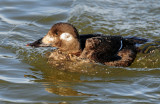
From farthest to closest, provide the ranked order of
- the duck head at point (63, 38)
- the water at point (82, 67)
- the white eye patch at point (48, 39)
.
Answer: the white eye patch at point (48, 39), the duck head at point (63, 38), the water at point (82, 67)

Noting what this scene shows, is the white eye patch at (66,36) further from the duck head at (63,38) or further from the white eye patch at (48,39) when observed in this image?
the white eye patch at (48,39)

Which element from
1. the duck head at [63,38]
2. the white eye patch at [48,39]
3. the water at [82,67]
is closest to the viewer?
the water at [82,67]

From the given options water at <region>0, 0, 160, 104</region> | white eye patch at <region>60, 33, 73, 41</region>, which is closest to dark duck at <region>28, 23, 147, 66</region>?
white eye patch at <region>60, 33, 73, 41</region>

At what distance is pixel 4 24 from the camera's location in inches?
353

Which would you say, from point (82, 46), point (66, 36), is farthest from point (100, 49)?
point (66, 36)

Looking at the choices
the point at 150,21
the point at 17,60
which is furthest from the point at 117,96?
the point at 150,21

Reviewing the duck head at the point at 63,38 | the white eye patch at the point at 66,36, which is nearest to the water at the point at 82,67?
the duck head at the point at 63,38

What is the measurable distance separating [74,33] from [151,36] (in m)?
2.86

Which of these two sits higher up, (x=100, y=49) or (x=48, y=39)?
(x=48, y=39)

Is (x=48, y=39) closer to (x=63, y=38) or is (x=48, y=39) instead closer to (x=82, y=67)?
(x=63, y=38)

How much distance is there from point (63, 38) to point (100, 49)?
805mm

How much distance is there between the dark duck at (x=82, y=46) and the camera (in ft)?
21.1

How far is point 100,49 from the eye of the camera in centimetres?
669

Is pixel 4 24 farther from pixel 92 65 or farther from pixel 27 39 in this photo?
pixel 92 65
